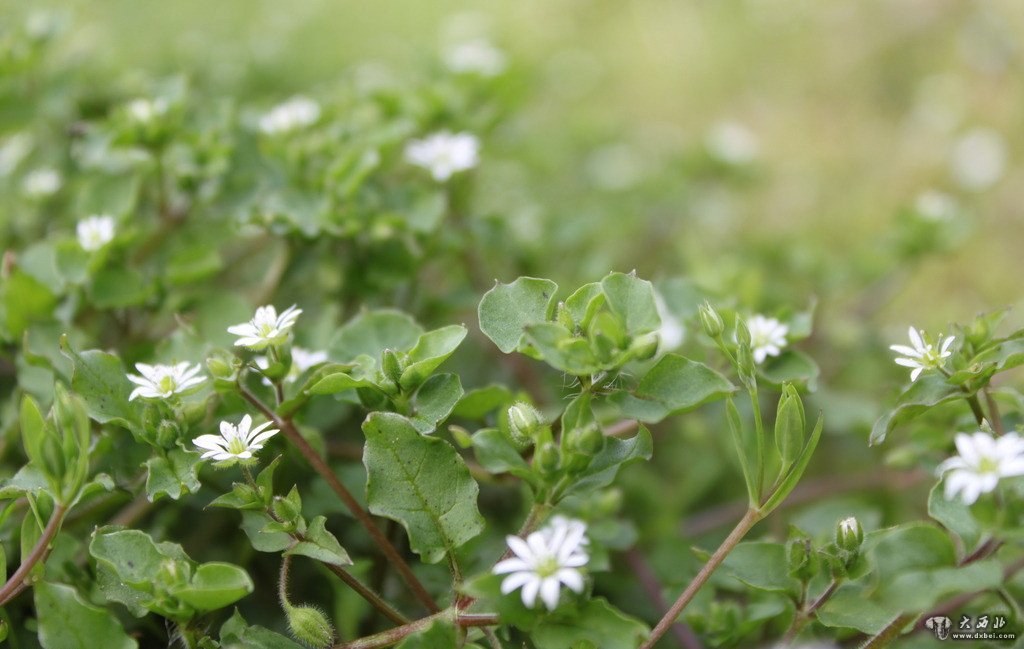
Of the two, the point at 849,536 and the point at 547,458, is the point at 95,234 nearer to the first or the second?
the point at 547,458

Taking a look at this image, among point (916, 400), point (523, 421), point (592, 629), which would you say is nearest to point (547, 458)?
point (523, 421)

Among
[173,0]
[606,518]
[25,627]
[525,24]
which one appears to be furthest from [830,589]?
[173,0]

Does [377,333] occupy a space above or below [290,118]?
below

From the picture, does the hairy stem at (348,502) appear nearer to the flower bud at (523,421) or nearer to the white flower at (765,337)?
the flower bud at (523,421)

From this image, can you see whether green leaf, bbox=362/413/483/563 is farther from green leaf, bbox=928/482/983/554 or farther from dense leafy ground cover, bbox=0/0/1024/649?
green leaf, bbox=928/482/983/554

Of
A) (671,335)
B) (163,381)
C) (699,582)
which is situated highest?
(163,381)

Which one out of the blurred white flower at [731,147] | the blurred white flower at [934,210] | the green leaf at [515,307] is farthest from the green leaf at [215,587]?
the blurred white flower at [731,147]
